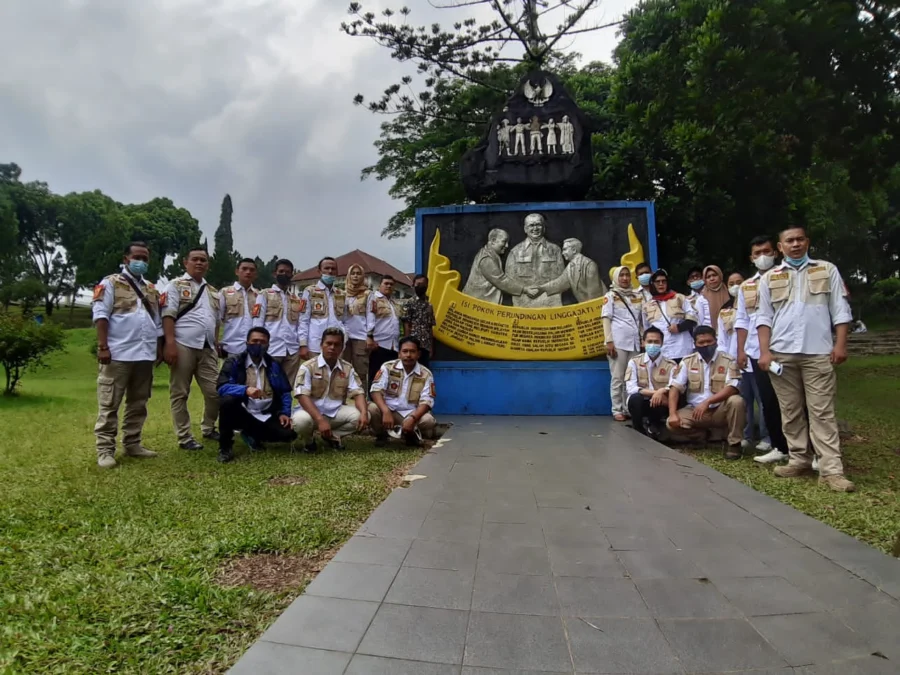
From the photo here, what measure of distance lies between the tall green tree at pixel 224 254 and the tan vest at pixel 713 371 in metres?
28.2

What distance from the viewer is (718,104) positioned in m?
7.59

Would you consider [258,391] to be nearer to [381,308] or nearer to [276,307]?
[276,307]

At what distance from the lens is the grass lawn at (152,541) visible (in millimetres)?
1755

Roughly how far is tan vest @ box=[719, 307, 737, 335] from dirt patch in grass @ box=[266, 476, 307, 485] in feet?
12.8

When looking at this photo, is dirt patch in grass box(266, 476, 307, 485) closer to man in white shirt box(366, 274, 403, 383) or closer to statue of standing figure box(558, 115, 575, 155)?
man in white shirt box(366, 274, 403, 383)

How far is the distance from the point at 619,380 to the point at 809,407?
2628 mm

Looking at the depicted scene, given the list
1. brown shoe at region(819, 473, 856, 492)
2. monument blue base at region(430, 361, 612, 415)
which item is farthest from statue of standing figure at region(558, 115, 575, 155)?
brown shoe at region(819, 473, 856, 492)

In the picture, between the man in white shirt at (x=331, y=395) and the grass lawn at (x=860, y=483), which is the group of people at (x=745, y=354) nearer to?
the grass lawn at (x=860, y=483)

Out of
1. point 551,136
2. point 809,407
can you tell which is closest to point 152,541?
point 809,407

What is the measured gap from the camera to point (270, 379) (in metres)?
4.91

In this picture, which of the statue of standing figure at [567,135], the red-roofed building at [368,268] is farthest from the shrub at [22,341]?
the red-roofed building at [368,268]

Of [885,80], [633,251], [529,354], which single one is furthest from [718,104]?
[529,354]

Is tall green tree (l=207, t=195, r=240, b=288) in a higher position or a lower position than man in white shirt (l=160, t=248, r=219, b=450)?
higher

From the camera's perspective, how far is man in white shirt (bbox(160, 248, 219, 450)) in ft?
16.5
